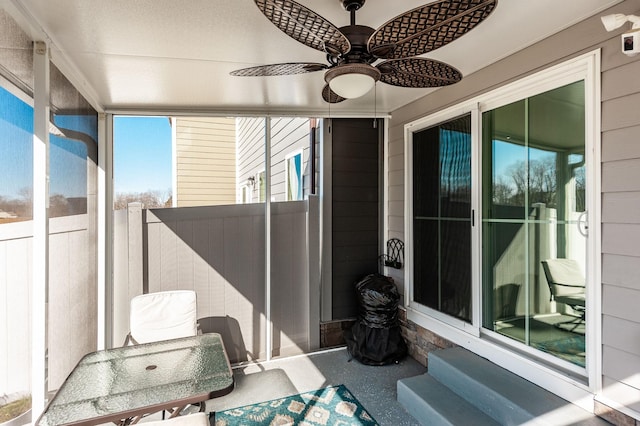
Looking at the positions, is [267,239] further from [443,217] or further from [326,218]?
[443,217]

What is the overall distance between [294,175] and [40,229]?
258 cm

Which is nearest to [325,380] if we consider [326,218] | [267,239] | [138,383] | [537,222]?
Answer: [267,239]

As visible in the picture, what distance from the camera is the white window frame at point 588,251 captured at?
6.42 ft

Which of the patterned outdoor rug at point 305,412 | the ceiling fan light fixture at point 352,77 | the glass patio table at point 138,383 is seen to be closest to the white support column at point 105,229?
the glass patio table at point 138,383

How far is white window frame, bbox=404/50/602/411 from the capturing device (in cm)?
196

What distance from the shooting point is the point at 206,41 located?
215 centimetres

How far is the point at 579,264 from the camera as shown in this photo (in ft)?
6.98

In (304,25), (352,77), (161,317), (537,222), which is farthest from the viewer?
(161,317)

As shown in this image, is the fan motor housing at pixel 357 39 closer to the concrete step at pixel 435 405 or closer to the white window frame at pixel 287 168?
the concrete step at pixel 435 405

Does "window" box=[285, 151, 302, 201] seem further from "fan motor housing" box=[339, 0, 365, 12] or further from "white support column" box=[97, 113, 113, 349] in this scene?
"fan motor housing" box=[339, 0, 365, 12]

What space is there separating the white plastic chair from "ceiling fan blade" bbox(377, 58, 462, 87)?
2387 millimetres

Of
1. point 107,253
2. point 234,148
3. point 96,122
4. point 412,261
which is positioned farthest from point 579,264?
point 96,122

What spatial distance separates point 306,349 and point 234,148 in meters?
2.35

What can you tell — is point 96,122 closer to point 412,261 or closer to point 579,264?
point 412,261
